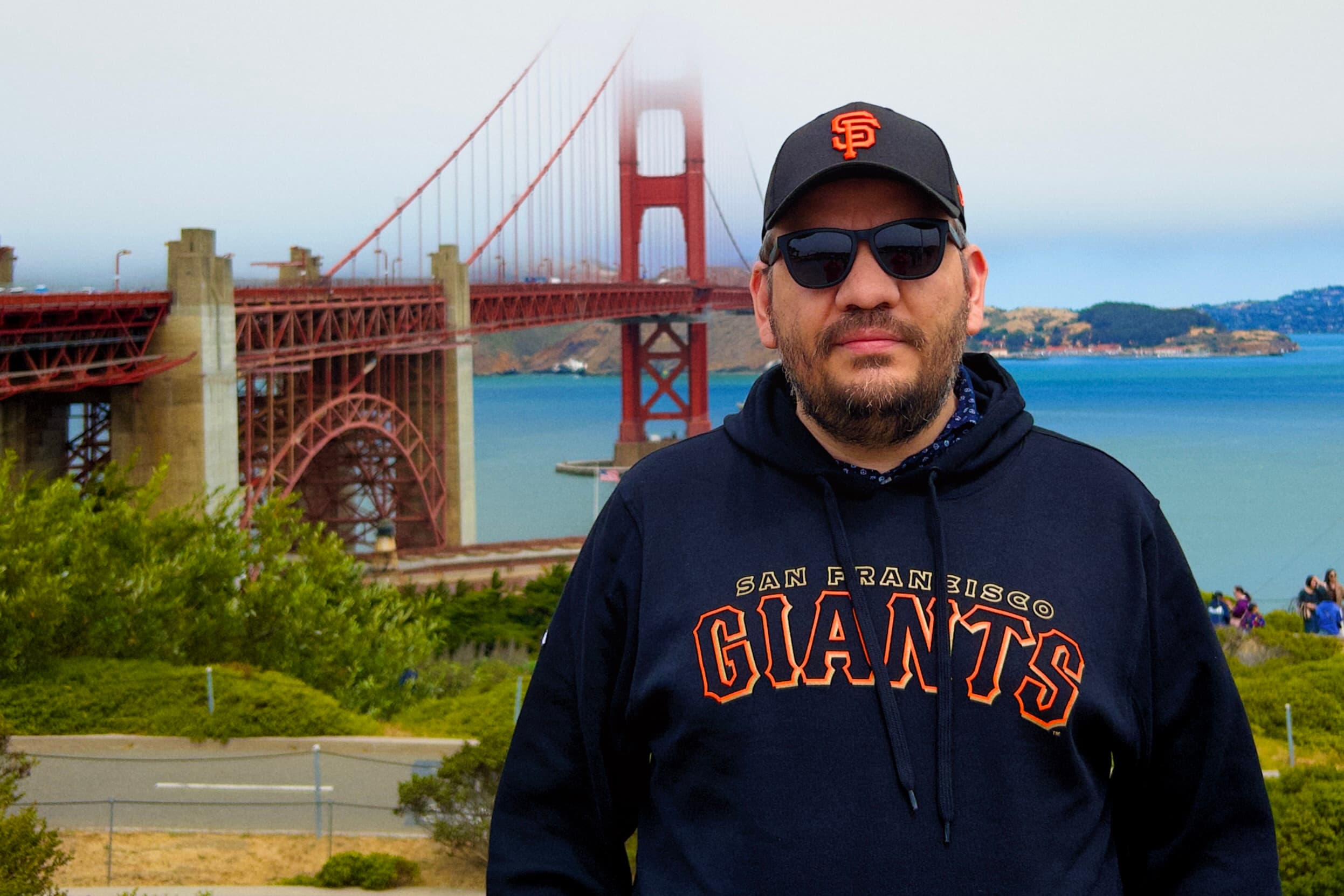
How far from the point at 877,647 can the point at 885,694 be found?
61 millimetres

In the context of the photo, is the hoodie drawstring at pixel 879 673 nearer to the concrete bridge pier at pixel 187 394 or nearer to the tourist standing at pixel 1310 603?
the tourist standing at pixel 1310 603

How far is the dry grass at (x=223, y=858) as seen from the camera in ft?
25.8

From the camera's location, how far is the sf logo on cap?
6.26 feet

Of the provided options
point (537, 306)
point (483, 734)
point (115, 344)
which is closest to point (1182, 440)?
point (537, 306)

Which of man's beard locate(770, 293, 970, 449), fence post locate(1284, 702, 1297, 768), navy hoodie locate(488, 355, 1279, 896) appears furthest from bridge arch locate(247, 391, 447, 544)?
man's beard locate(770, 293, 970, 449)

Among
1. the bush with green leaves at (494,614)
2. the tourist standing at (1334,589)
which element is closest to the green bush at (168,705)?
the bush with green leaves at (494,614)

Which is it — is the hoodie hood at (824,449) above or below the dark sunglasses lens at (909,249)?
below

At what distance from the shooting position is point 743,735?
6.06 feet

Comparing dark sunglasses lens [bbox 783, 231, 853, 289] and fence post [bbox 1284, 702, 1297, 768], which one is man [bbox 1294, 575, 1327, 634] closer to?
fence post [bbox 1284, 702, 1297, 768]

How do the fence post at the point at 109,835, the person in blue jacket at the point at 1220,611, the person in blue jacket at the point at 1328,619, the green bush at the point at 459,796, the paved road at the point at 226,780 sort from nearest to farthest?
the fence post at the point at 109,835
the green bush at the point at 459,796
the paved road at the point at 226,780
the person in blue jacket at the point at 1328,619
the person in blue jacket at the point at 1220,611

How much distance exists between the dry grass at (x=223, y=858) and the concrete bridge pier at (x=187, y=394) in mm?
15058

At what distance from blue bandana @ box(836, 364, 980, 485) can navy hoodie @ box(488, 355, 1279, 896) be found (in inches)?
1.8

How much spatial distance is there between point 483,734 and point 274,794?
1461mm

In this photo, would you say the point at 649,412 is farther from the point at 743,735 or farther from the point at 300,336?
the point at 743,735
